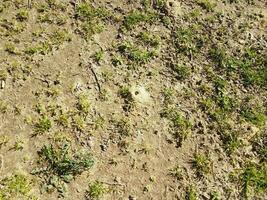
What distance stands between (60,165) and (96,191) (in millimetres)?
666

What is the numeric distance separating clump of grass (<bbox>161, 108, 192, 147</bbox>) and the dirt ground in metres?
0.02

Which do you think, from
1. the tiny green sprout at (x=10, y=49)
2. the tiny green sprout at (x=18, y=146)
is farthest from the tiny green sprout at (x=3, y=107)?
the tiny green sprout at (x=10, y=49)

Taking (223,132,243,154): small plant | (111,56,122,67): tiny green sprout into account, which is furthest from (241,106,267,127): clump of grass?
(111,56,122,67): tiny green sprout

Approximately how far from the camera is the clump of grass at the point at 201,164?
283 inches

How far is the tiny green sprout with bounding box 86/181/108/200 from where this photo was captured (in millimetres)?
6789

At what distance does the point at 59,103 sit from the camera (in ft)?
25.0

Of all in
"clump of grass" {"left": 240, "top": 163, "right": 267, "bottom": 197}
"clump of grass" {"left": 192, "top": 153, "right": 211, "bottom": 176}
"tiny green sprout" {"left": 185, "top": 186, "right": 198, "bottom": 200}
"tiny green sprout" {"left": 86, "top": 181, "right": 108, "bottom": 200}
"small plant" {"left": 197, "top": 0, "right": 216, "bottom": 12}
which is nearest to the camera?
"tiny green sprout" {"left": 86, "top": 181, "right": 108, "bottom": 200}

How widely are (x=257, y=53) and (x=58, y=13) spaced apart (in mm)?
3760

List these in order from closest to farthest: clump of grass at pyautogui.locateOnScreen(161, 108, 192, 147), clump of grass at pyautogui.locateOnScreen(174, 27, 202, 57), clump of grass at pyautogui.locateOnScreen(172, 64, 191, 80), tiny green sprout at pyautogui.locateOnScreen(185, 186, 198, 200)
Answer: tiny green sprout at pyautogui.locateOnScreen(185, 186, 198, 200) → clump of grass at pyautogui.locateOnScreen(161, 108, 192, 147) → clump of grass at pyautogui.locateOnScreen(172, 64, 191, 80) → clump of grass at pyautogui.locateOnScreen(174, 27, 202, 57)

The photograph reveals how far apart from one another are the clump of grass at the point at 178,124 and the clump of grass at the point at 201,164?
1.18ft

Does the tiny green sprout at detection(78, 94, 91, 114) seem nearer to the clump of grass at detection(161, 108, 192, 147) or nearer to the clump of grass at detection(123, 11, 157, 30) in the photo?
the clump of grass at detection(161, 108, 192, 147)

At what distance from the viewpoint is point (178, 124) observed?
25.0 ft

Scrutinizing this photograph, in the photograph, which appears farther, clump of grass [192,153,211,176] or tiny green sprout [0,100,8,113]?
tiny green sprout [0,100,8,113]

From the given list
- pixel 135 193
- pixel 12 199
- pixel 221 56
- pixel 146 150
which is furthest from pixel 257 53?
pixel 12 199
